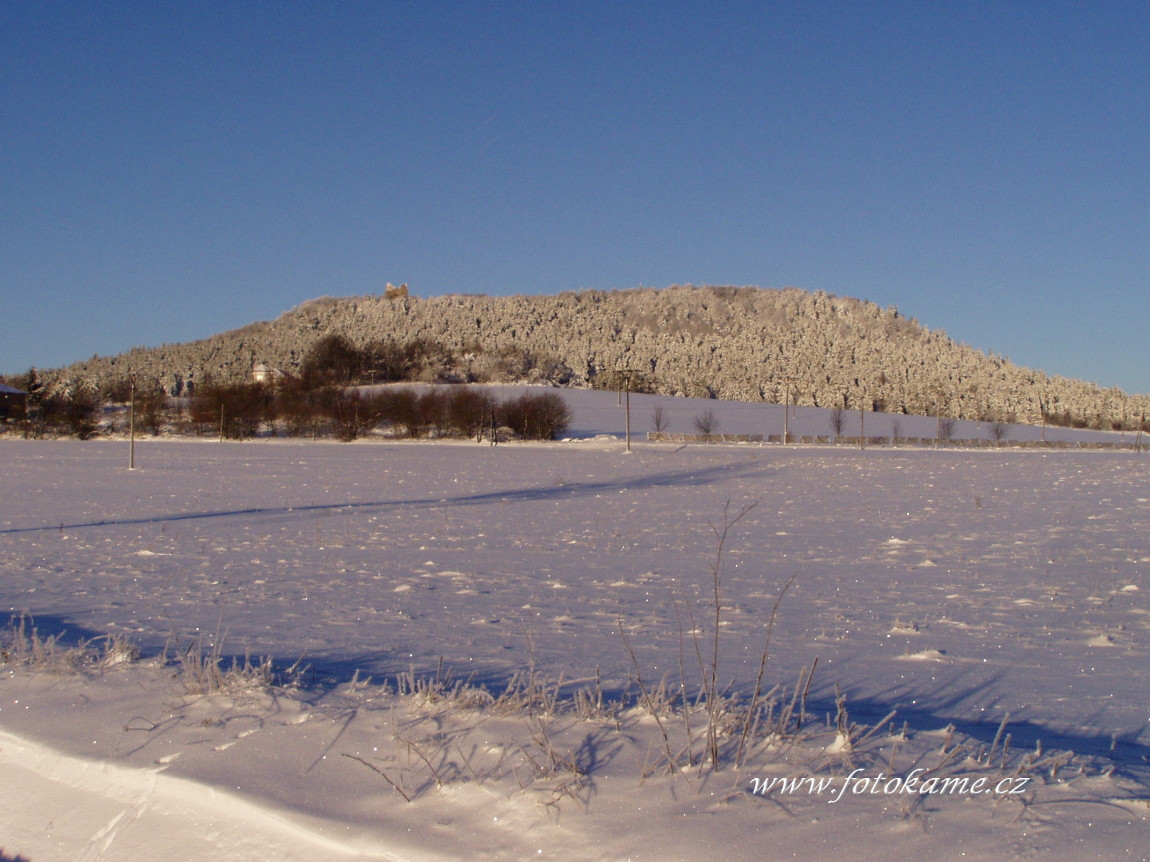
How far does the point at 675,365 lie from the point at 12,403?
114m

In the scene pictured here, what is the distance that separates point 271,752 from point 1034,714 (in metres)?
4.56

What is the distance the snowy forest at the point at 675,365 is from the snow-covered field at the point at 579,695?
335 feet

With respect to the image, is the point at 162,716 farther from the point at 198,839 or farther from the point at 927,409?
the point at 927,409

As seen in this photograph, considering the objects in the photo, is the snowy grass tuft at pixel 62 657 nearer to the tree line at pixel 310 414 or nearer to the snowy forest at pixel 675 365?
the tree line at pixel 310 414

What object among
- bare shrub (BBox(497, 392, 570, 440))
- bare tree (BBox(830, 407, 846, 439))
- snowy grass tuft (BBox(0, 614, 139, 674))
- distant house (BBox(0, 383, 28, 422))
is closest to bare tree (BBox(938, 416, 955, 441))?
bare tree (BBox(830, 407, 846, 439))

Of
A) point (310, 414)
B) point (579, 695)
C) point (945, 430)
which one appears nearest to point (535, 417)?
point (310, 414)

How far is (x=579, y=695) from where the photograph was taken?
13.6 ft

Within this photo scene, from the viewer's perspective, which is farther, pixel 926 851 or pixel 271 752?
pixel 271 752

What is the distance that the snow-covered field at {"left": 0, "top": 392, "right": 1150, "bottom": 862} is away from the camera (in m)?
3.12

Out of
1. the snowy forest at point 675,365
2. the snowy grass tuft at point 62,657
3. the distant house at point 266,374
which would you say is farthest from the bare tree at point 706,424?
the snowy grass tuft at point 62,657

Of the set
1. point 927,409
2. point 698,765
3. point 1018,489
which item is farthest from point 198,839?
point 927,409

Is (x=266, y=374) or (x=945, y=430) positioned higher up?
(x=266, y=374)

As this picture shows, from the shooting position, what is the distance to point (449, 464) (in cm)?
4506

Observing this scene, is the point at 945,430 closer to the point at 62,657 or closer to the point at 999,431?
the point at 999,431
